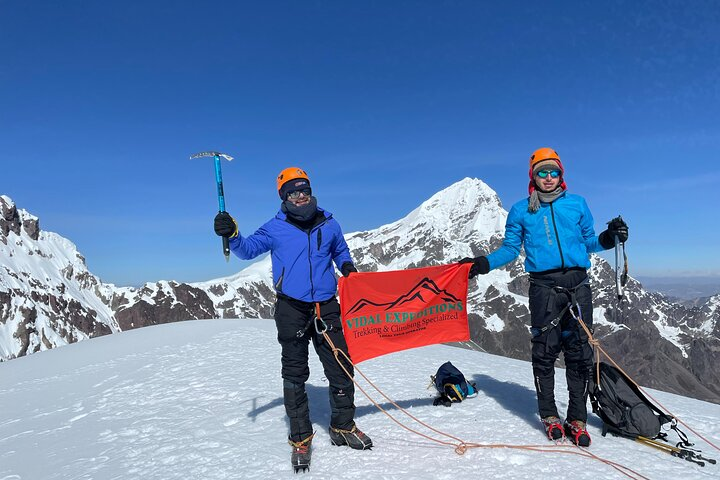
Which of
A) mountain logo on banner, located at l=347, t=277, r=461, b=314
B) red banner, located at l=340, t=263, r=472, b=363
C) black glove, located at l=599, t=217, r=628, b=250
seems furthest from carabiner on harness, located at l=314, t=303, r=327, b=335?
black glove, located at l=599, t=217, r=628, b=250

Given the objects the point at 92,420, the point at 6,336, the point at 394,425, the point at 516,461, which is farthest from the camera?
the point at 6,336

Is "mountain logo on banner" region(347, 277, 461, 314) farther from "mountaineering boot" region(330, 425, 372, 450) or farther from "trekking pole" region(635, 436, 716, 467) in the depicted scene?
"trekking pole" region(635, 436, 716, 467)

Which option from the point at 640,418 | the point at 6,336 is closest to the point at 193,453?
the point at 640,418

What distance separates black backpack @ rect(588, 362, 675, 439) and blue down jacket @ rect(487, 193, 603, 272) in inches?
71.4

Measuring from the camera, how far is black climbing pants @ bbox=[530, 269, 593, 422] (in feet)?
19.9

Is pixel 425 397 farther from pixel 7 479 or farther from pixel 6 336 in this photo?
pixel 6 336

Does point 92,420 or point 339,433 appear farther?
point 92,420

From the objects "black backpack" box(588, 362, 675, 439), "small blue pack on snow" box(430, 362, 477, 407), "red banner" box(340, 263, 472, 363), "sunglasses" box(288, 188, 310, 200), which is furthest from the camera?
"small blue pack on snow" box(430, 362, 477, 407)

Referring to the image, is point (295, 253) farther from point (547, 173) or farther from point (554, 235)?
point (547, 173)

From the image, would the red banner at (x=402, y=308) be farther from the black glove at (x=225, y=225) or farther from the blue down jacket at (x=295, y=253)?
the black glove at (x=225, y=225)

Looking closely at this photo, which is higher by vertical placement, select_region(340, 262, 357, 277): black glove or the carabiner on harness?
select_region(340, 262, 357, 277): black glove

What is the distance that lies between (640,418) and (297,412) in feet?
16.3

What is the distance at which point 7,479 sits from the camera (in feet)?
19.3

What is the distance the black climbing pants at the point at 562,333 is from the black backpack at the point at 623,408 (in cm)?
28
